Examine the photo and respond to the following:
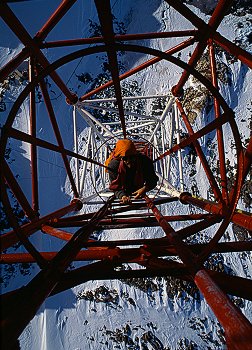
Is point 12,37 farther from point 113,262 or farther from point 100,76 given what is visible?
point 113,262

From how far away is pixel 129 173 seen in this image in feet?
23.8

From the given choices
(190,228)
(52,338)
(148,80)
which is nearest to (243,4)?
(148,80)

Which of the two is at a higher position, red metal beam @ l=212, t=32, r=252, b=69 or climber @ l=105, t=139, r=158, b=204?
red metal beam @ l=212, t=32, r=252, b=69

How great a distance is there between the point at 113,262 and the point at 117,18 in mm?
14200

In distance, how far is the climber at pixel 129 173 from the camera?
666 centimetres

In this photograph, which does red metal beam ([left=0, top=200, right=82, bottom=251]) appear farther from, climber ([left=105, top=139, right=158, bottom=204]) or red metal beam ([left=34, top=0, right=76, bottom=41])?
red metal beam ([left=34, top=0, right=76, bottom=41])

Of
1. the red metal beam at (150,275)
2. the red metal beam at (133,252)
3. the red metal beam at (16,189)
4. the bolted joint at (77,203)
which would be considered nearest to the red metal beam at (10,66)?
the red metal beam at (16,189)

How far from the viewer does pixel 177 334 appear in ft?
46.9

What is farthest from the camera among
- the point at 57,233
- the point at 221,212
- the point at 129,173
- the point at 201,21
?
the point at 129,173

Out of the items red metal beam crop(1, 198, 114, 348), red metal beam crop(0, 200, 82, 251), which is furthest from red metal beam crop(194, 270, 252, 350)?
red metal beam crop(0, 200, 82, 251)

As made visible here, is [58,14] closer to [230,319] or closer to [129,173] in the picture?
[129,173]

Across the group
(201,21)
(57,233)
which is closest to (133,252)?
(57,233)

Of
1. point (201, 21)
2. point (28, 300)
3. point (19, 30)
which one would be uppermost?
point (19, 30)

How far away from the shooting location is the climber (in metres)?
6.66
